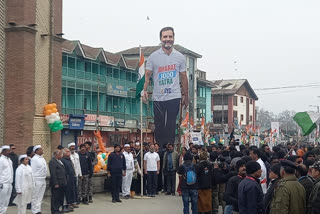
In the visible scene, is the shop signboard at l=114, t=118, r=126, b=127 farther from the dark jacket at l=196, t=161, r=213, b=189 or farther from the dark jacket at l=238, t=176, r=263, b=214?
the dark jacket at l=238, t=176, r=263, b=214

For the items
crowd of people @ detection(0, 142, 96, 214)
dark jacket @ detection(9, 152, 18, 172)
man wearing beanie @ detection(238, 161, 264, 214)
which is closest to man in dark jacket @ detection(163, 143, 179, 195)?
crowd of people @ detection(0, 142, 96, 214)

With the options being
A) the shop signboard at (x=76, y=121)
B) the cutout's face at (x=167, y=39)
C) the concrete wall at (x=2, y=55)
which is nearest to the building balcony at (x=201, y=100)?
the shop signboard at (x=76, y=121)

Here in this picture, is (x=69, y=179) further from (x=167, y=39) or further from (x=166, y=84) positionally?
(x=167, y=39)

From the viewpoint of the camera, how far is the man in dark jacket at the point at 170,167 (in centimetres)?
1805

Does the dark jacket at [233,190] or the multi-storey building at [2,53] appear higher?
the multi-storey building at [2,53]

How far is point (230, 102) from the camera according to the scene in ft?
282

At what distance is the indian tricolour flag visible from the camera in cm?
1603

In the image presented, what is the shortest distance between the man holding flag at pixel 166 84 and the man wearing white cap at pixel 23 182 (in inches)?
413

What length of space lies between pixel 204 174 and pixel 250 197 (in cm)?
420

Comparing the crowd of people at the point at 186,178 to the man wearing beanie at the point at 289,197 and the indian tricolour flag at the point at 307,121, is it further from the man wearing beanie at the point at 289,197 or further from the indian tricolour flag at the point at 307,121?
the indian tricolour flag at the point at 307,121

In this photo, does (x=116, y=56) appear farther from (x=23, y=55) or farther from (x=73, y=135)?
(x=23, y=55)

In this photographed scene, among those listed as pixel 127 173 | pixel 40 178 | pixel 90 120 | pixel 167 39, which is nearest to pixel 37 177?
pixel 40 178

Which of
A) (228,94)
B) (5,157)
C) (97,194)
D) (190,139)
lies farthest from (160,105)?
(228,94)

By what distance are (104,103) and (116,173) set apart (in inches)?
1397
